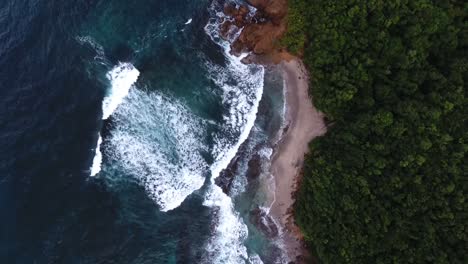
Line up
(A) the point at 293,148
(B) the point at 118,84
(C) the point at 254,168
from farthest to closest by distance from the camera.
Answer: (B) the point at 118,84 < (C) the point at 254,168 < (A) the point at 293,148

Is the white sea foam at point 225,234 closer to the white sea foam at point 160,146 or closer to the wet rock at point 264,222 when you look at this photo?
the wet rock at point 264,222

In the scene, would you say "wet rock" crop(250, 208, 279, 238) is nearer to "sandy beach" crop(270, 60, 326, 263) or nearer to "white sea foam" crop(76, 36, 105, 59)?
"sandy beach" crop(270, 60, 326, 263)

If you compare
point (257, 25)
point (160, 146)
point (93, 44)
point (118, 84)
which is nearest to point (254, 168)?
point (160, 146)

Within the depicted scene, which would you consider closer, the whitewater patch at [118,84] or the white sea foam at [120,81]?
the whitewater patch at [118,84]

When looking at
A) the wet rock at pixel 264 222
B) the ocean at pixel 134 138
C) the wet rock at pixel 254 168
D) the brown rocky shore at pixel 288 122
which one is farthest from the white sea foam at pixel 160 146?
the brown rocky shore at pixel 288 122

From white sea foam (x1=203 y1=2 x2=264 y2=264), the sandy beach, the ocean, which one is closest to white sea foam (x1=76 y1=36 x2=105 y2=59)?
the ocean

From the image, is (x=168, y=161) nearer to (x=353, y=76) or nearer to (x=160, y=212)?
(x=160, y=212)

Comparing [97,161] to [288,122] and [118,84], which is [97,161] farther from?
[288,122]
